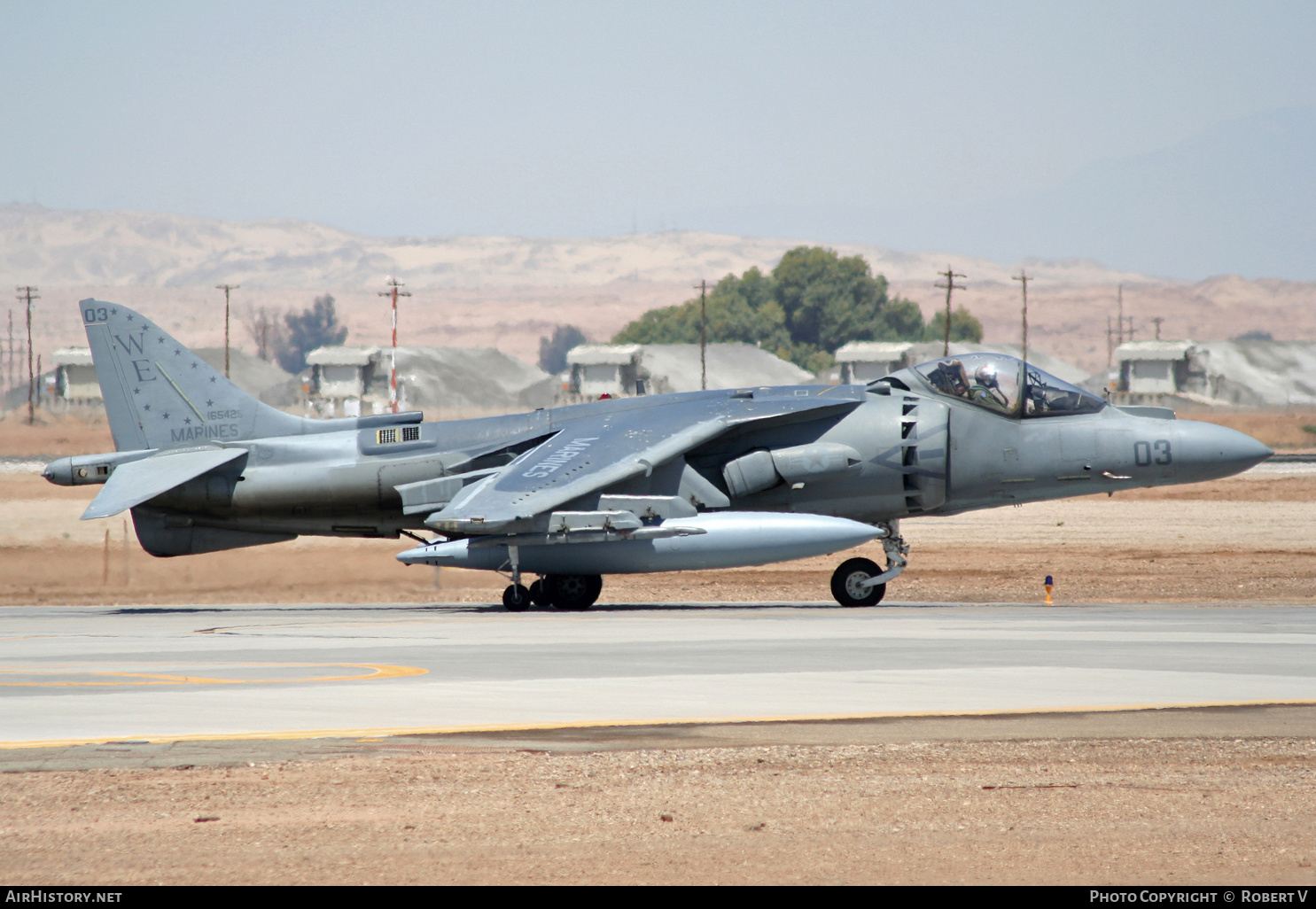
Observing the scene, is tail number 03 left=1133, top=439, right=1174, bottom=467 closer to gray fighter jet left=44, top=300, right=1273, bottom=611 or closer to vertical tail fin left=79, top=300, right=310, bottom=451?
gray fighter jet left=44, top=300, right=1273, bottom=611

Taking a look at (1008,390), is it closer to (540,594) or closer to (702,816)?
(540,594)

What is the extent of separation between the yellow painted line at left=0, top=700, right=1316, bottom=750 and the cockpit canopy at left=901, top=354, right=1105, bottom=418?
11113 millimetres

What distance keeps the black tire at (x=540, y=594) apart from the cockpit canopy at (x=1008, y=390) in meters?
7.01

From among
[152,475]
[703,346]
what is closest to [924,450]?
[152,475]

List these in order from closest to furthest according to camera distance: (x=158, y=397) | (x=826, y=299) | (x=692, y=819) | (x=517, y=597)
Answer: (x=692, y=819) → (x=517, y=597) → (x=158, y=397) → (x=826, y=299)

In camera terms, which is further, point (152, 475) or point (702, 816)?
point (152, 475)

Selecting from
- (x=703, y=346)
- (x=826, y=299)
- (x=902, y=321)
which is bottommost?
(x=703, y=346)

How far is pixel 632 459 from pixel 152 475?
7626mm

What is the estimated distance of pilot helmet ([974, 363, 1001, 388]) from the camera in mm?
22469

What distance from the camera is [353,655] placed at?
15.4 meters

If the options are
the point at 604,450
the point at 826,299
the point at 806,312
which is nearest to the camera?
the point at 604,450

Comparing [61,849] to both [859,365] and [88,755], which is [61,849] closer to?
[88,755]

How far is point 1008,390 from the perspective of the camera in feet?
73.5

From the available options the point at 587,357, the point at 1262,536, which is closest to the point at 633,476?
the point at 1262,536
